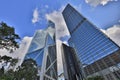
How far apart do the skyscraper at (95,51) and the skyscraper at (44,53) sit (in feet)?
81.0

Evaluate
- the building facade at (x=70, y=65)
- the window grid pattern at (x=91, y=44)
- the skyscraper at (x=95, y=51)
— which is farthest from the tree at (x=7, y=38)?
the building facade at (x=70, y=65)

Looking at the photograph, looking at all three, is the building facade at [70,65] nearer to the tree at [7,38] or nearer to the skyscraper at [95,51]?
the skyscraper at [95,51]

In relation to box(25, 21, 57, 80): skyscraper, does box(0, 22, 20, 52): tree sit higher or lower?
lower

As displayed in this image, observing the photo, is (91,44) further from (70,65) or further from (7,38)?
(7,38)

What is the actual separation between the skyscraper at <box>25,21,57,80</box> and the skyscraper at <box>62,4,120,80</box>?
24704 mm

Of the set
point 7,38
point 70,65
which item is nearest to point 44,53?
point 70,65

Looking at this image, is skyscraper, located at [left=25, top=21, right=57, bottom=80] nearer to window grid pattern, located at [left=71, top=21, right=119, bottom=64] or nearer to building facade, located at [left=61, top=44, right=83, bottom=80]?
building facade, located at [left=61, top=44, right=83, bottom=80]

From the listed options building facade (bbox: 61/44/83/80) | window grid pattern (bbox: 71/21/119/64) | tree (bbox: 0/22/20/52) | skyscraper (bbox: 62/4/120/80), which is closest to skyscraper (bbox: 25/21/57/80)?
building facade (bbox: 61/44/83/80)

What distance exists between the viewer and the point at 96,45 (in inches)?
4761

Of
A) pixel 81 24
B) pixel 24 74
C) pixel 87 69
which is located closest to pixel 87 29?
pixel 81 24

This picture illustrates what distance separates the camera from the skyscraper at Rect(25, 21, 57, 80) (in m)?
126

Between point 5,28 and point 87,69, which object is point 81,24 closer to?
point 87,69

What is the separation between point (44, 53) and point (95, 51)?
41880 mm

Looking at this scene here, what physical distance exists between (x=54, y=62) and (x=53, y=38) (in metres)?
28.5
